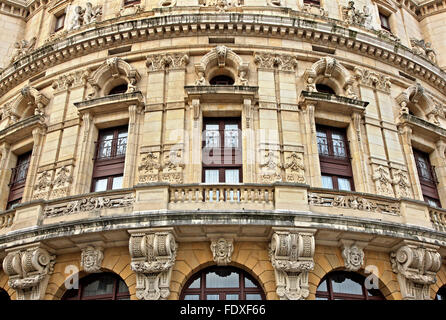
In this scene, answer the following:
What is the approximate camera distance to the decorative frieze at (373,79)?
2039cm

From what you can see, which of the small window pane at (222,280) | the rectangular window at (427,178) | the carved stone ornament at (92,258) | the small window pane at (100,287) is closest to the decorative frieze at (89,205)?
the carved stone ornament at (92,258)

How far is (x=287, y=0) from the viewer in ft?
72.8

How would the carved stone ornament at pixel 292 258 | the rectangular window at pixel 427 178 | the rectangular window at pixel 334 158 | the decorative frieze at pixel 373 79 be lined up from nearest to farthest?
1. the carved stone ornament at pixel 292 258
2. the rectangular window at pixel 334 158
3. the rectangular window at pixel 427 178
4. the decorative frieze at pixel 373 79

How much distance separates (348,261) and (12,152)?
15.7 meters

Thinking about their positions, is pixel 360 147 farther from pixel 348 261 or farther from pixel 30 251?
pixel 30 251

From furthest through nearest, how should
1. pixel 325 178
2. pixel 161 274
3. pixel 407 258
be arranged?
1. pixel 325 178
2. pixel 407 258
3. pixel 161 274

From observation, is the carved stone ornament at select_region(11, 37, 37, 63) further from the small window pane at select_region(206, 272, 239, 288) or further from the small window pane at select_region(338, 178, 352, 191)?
the small window pane at select_region(338, 178, 352, 191)

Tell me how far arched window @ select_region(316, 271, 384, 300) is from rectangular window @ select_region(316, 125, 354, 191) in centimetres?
342

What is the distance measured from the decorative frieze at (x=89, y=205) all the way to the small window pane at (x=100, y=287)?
2564mm

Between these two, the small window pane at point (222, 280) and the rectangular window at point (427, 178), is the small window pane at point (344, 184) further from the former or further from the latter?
the small window pane at point (222, 280)

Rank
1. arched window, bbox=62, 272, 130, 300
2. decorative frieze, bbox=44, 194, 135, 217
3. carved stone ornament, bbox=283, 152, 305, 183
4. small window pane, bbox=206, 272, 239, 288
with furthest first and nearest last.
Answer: carved stone ornament, bbox=283, 152, 305, 183, decorative frieze, bbox=44, 194, 135, 217, arched window, bbox=62, 272, 130, 300, small window pane, bbox=206, 272, 239, 288

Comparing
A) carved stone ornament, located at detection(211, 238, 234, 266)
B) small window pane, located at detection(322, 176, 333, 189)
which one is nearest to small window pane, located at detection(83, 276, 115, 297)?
carved stone ornament, located at detection(211, 238, 234, 266)

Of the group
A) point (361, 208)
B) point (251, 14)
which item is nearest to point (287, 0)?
point (251, 14)

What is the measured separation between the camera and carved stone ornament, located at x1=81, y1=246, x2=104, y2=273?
15625 mm
